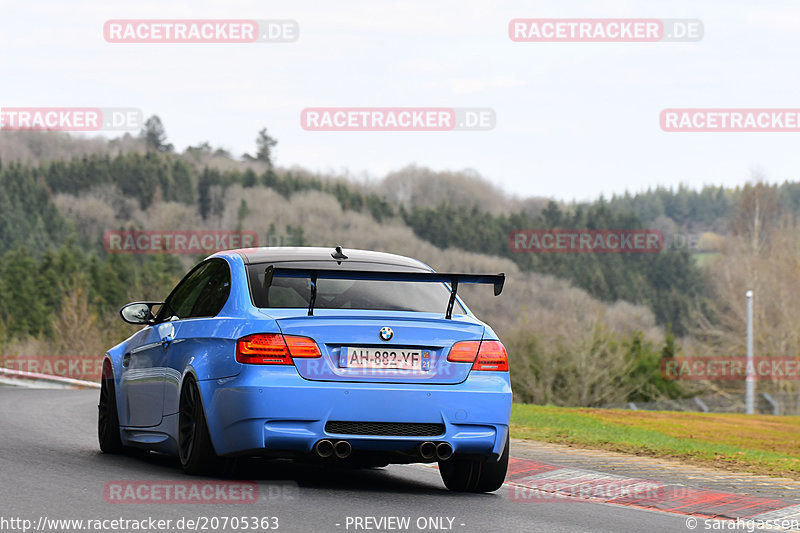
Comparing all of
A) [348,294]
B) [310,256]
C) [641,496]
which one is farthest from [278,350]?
[641,496]

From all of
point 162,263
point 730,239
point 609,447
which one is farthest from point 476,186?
point 609,447

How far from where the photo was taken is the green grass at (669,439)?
1157 cm

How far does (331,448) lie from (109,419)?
3.29 m

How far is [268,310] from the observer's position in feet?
25.6

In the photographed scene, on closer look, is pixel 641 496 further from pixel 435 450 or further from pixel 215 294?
pixel 215 294

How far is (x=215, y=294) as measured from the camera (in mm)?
8508

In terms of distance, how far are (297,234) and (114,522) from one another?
131 metres

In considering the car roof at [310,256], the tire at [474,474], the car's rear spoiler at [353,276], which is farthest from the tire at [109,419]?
the tire at [474,474]

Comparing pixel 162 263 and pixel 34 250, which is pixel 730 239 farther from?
pixel 34 250

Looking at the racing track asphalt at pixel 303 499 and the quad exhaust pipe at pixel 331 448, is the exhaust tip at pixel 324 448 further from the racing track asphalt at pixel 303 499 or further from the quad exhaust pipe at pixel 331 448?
the racing track asphalt at pixel 303 499

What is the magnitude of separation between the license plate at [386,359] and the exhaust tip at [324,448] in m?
0.50

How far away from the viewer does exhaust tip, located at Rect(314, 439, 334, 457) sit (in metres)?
7.44

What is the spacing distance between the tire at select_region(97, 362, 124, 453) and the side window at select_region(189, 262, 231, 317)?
1721mm

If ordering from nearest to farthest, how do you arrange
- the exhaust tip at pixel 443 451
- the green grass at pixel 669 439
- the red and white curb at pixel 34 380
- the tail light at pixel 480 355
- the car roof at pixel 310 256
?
the exhaust tip at pixel 443 451
the tail light at pixel 480 355
the car roof at pixel 310 256
the green grass at pixel 669 439
the red and white curb at pixel 34 380
